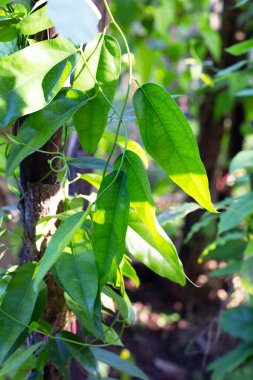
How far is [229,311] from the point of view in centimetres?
145

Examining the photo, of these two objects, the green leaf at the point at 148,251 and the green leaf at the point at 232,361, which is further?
the green leaf at the point at 232,361

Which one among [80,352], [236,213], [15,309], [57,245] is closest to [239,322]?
[236,213]

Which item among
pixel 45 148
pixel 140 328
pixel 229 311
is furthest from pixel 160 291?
pixel 45 148

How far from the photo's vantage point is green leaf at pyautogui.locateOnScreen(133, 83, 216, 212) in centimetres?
49

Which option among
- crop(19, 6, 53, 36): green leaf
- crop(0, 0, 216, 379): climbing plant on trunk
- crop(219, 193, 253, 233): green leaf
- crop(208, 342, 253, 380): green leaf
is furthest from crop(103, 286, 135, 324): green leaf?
crop(208, 342, 253, 380): green leaf

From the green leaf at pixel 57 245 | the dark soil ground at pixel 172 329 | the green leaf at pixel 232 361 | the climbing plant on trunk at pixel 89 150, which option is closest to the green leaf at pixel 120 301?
the climbing plant on trunk at pixel 89 150

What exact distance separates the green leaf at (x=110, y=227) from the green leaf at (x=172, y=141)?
0.05m

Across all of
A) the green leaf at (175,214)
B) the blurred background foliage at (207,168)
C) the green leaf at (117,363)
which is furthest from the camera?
the blurred background foliage at (207,168)

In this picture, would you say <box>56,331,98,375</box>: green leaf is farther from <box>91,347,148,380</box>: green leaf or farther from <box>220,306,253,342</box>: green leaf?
<box>220,306,253,342</box>: green leaf

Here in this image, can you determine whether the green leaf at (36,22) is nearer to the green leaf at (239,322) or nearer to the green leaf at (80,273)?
the green leaf at (80,273)

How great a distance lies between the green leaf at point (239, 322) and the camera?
1398 millimetres

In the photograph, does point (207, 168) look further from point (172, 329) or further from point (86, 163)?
point (86, 163)

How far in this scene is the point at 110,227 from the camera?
0.48 meters

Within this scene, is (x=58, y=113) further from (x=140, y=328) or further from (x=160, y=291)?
(x=160, y=291)
